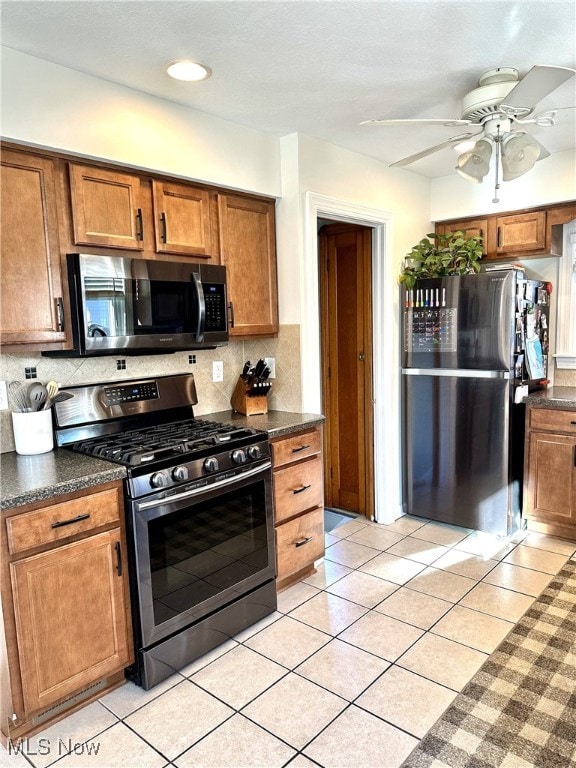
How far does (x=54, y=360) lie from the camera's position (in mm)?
2471

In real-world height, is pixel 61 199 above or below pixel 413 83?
below

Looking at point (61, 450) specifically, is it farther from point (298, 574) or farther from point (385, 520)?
point (385, 520)

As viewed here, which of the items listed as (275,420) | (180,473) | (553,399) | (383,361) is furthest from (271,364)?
(553,399)

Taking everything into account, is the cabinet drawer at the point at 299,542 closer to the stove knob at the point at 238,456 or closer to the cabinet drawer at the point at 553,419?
the stove knob at the point at 238,456

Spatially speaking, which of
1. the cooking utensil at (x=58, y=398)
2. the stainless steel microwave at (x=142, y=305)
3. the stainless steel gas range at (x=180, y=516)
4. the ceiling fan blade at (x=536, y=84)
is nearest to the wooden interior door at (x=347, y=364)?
the stainless steel microwave at (x=142, y=305)

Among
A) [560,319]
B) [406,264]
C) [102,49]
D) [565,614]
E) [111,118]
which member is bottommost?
[565,614]

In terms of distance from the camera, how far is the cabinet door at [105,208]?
2271 millimetres

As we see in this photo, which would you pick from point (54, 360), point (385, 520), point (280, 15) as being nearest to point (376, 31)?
point (280, 15)

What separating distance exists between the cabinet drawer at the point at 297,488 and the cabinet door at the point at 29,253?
1.28 m

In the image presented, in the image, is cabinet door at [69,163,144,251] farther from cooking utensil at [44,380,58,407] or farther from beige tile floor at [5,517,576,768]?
beige tile floor at [5,517,576,768]

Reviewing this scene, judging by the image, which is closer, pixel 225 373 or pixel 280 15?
pixel 280 15

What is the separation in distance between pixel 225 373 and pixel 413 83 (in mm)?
1805

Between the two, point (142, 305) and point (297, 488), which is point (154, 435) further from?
point (297, 488)

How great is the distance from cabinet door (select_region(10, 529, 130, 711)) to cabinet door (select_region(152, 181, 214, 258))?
139 cm
